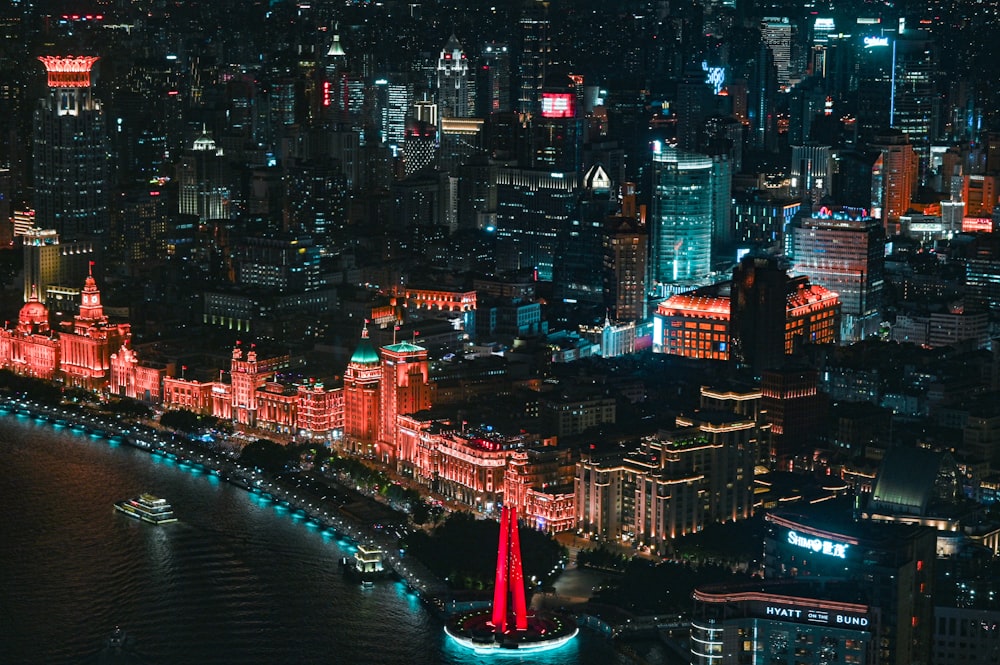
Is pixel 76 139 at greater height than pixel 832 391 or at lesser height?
greater

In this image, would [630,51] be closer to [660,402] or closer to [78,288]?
[78,288]

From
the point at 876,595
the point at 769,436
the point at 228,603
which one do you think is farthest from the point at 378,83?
the point at 876,595

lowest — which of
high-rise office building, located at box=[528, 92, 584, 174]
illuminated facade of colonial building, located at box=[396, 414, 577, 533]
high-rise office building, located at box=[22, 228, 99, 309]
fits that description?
illuminated facade of colonial building, located at box=[396, 414, 577, 533]

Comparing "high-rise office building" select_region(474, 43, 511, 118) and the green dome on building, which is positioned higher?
"high-rise office building" select_region(474, 43, 511, 118)

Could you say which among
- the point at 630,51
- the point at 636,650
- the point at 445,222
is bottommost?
the point at 636,650

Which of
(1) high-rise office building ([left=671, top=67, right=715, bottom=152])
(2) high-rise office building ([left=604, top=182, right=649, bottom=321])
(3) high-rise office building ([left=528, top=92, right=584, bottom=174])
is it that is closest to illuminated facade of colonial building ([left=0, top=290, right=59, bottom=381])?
(2) high-rise office building ([left=604, top=182, right=649, bottom=321])

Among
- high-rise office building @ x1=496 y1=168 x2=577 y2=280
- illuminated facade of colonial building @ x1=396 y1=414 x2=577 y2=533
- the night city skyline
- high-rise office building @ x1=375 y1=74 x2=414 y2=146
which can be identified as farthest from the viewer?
high-rise office building @ x1=375 y1=74 x2=414 y2=146

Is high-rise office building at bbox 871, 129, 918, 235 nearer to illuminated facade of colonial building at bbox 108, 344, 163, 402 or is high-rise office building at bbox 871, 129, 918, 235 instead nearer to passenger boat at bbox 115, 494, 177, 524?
illuminated facade of colonial building at bbox 108, 344, 163, 402
